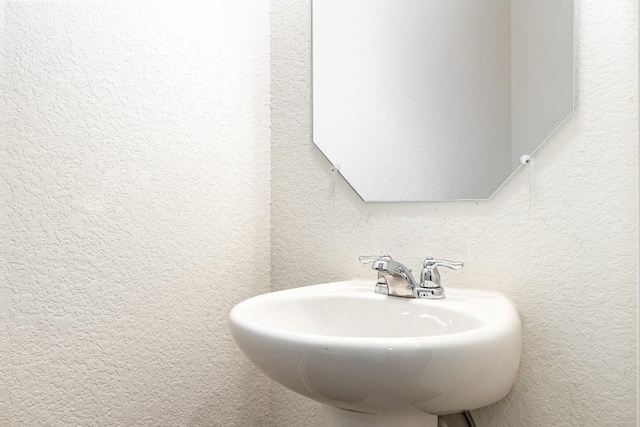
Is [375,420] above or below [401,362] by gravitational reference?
below

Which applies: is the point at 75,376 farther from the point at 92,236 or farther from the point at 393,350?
the point at 393,350

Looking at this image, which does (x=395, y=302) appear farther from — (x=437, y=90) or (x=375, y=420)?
(x=437, y=90)

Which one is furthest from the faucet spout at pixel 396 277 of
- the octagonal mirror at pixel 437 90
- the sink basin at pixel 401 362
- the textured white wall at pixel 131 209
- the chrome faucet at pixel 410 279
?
the textured white wall at pixel 131 209

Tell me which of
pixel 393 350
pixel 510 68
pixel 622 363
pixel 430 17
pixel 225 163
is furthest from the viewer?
pixel 225 163

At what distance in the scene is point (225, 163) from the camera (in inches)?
51.2

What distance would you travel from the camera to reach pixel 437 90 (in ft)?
3.88

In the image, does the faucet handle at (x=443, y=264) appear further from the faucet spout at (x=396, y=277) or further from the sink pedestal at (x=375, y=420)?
the sink pedestal at (x=375, y=420)

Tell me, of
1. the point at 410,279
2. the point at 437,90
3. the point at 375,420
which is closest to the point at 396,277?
the point at 410,279

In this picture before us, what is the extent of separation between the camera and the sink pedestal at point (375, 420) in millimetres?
877

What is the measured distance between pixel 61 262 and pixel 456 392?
0.75 m

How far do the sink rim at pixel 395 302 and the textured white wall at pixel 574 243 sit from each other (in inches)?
3.6

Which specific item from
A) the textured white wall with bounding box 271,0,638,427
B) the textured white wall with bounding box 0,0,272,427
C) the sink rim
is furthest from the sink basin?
the textured white wall with bounding box 0,0,272,427

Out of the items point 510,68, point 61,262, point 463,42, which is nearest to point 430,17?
point 463,42

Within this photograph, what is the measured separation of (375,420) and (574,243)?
1.75ft
